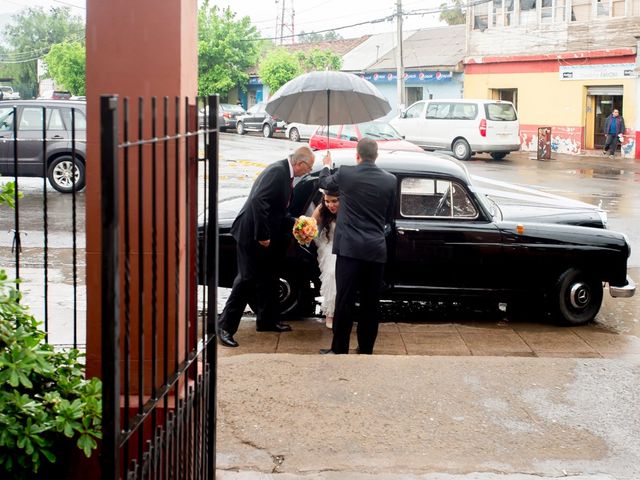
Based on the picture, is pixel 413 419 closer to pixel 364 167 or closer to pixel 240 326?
pixel 364 167

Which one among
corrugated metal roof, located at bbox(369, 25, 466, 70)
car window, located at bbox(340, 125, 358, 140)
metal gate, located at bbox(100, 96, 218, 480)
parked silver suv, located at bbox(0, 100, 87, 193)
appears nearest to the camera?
metal gate, located at bbox(100, 96, 218, 480)

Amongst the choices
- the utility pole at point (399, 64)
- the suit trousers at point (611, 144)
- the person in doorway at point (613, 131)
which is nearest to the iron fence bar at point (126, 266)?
the person in doorway at point (613, 131)

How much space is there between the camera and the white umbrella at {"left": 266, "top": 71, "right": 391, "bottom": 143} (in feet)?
30.6

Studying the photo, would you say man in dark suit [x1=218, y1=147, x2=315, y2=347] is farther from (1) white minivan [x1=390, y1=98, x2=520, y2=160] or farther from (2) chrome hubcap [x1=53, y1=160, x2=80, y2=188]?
(1) white minivan [x1=390, y1=98, x2=520, y2=160]

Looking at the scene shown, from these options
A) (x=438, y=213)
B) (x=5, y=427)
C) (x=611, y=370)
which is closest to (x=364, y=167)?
(x=438, y=213)

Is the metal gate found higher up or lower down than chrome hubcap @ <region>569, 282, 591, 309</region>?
higher up

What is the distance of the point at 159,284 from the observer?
413 centimetres

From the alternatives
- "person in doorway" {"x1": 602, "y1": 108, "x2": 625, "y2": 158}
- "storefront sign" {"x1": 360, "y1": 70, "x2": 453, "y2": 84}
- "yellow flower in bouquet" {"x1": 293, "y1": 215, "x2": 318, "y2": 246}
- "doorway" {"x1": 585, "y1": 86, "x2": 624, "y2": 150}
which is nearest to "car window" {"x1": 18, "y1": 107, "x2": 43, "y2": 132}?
"yellow flower in bouquet" {"x1": 293, "y1": 215, "x2": 318, "y2": 246}

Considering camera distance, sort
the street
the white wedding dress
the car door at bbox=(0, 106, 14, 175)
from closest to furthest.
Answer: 1. the white wedding dress
2. the street
3. the car door at bbox=(0, 106, 14, 175)

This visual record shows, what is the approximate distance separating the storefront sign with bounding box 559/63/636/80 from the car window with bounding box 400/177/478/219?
2501 cm

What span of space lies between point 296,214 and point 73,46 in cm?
4645

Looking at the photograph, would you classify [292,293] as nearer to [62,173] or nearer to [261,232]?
[261,232]

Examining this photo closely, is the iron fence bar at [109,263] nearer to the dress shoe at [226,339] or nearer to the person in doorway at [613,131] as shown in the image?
the dress shoe at [226,339]

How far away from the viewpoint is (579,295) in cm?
878
